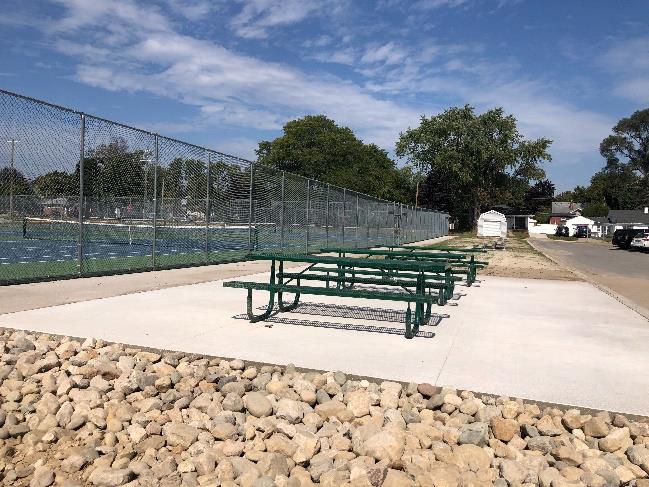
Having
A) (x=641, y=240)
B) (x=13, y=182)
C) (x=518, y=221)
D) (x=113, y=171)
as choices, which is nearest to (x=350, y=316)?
(x=13, y=182)

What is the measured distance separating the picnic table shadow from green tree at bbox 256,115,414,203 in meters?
72.9

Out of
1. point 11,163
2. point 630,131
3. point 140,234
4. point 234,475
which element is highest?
point 630,131

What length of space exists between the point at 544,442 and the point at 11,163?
29.3 feet

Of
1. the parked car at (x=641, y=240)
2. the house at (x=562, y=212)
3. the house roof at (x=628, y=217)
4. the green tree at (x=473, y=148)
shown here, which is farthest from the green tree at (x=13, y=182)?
the house at (x=562, y=212)

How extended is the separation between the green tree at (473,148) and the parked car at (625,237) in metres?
23.1

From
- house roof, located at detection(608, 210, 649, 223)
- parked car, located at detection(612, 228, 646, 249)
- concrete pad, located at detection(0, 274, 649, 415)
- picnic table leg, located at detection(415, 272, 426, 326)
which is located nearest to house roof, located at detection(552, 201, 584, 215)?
Answer: house roof, located at detection(608, 210, 649, 223)

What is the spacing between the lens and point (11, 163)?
9305 mm

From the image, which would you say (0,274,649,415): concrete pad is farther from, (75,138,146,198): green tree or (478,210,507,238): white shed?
(478,210,507,238): white shed

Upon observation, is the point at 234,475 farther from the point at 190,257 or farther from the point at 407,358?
the point at 190,257

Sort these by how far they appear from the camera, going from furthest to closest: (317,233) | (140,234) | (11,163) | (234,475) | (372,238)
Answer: (372,238) → (317,233) → (140,234) → (11,163) → (234,475)

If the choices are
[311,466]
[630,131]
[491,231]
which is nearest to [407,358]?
[311,466]

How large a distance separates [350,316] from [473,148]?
58509mm

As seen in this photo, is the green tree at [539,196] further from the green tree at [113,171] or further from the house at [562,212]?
the green tree at [113,171]

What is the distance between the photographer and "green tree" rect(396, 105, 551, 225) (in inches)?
2490
